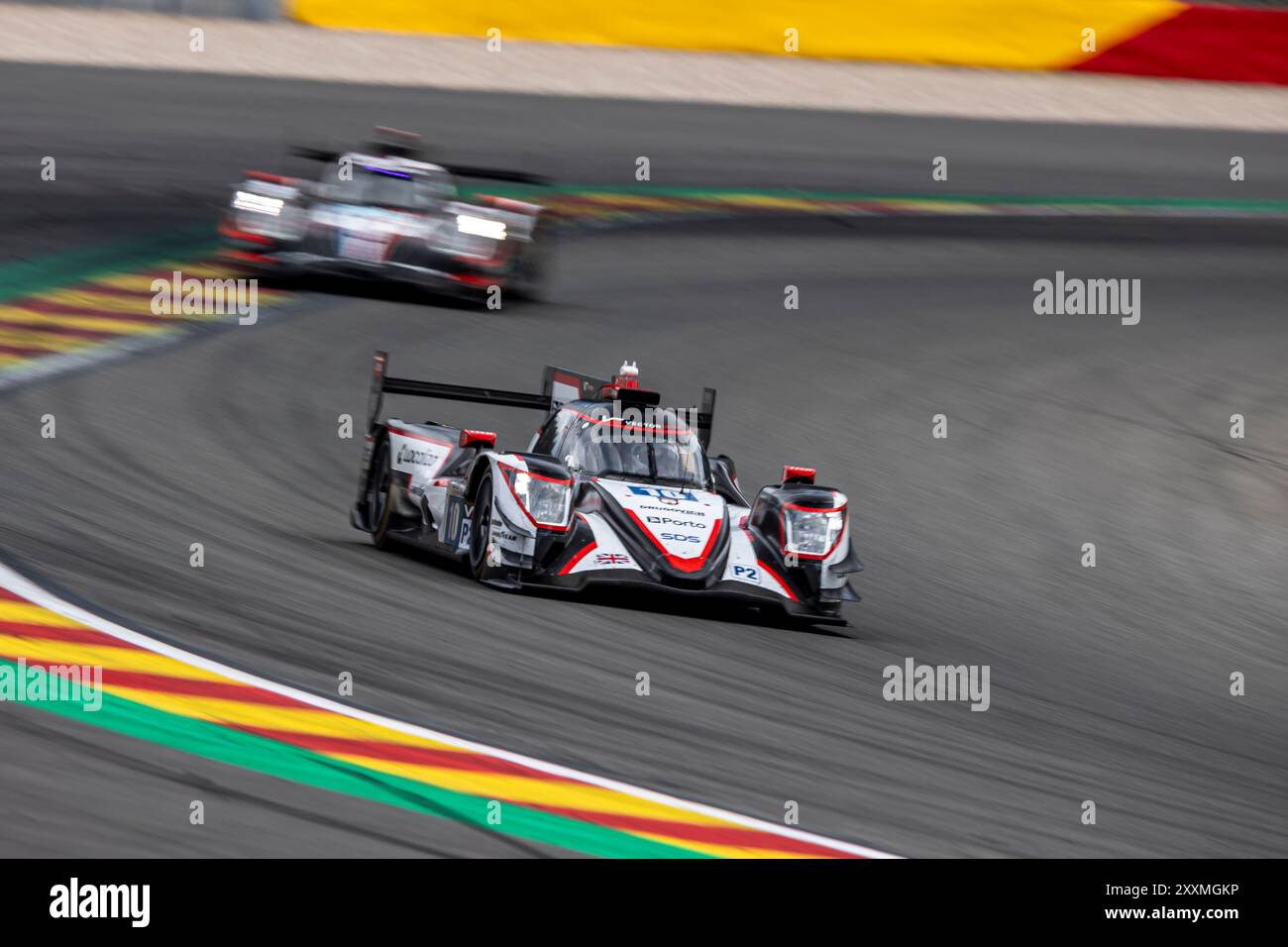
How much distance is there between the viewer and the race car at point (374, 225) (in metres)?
20.3

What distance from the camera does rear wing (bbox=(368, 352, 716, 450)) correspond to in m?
13.0

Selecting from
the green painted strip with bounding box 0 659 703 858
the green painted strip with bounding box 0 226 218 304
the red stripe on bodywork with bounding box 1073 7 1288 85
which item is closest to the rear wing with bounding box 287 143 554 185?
the green painted strip with bounding box 0 226 218 304

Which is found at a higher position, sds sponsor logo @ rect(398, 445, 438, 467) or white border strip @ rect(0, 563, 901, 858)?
sds sponsor logo @ rect(398, 445, 438, 467)

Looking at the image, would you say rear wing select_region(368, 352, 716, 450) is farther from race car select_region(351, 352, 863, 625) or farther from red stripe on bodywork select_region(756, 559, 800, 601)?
red stripe on bodywork select_region(756, 559, 800, 601)

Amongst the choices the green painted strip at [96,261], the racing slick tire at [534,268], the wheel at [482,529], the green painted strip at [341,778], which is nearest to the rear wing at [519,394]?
the wheel at [482,529]

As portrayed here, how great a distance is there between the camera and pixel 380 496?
13266mm

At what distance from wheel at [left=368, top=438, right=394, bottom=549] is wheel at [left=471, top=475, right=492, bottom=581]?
1.19 meters

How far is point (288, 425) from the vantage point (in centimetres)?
1585

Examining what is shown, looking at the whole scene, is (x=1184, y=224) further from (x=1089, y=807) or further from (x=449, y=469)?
(x=1089, y=807)

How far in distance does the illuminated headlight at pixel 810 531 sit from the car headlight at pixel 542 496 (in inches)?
47.3

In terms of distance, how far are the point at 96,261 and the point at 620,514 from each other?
426 inches

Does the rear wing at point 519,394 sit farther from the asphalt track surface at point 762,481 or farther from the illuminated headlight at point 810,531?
the illuminated headlight at point 810,531
